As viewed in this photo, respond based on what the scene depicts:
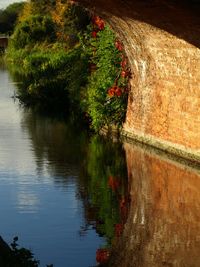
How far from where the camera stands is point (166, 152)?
17656mm

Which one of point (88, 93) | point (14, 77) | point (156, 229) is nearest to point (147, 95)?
point (88, 93)

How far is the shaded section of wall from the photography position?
10.5 m

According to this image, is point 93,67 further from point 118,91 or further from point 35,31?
point 35,31

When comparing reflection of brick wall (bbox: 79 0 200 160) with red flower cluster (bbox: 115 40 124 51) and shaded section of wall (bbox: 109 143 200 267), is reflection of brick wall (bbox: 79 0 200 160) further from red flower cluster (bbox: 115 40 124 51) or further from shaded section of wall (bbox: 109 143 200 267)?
shaded section of wall (bbox: 109 143 200 267)

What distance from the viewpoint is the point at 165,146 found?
1786 centimetres

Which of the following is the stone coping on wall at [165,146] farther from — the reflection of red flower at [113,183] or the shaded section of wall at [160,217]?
the reflection of red flower at [113,183]

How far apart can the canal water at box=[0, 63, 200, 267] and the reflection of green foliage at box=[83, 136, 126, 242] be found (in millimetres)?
16

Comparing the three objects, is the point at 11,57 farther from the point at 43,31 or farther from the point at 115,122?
the point at 115,122

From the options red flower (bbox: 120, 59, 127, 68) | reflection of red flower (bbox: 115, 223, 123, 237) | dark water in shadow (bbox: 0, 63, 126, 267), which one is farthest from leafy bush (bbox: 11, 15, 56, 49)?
reflection of red flower (bbox: 115, 223, 123, 237)

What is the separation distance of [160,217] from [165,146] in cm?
549

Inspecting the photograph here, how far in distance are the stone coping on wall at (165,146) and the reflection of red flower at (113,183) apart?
1.67 meters

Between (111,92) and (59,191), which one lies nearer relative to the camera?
(59,191)

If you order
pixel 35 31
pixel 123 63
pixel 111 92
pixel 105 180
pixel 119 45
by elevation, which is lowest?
pixel 105 180

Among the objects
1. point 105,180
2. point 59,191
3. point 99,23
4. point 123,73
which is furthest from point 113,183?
point 99,23
